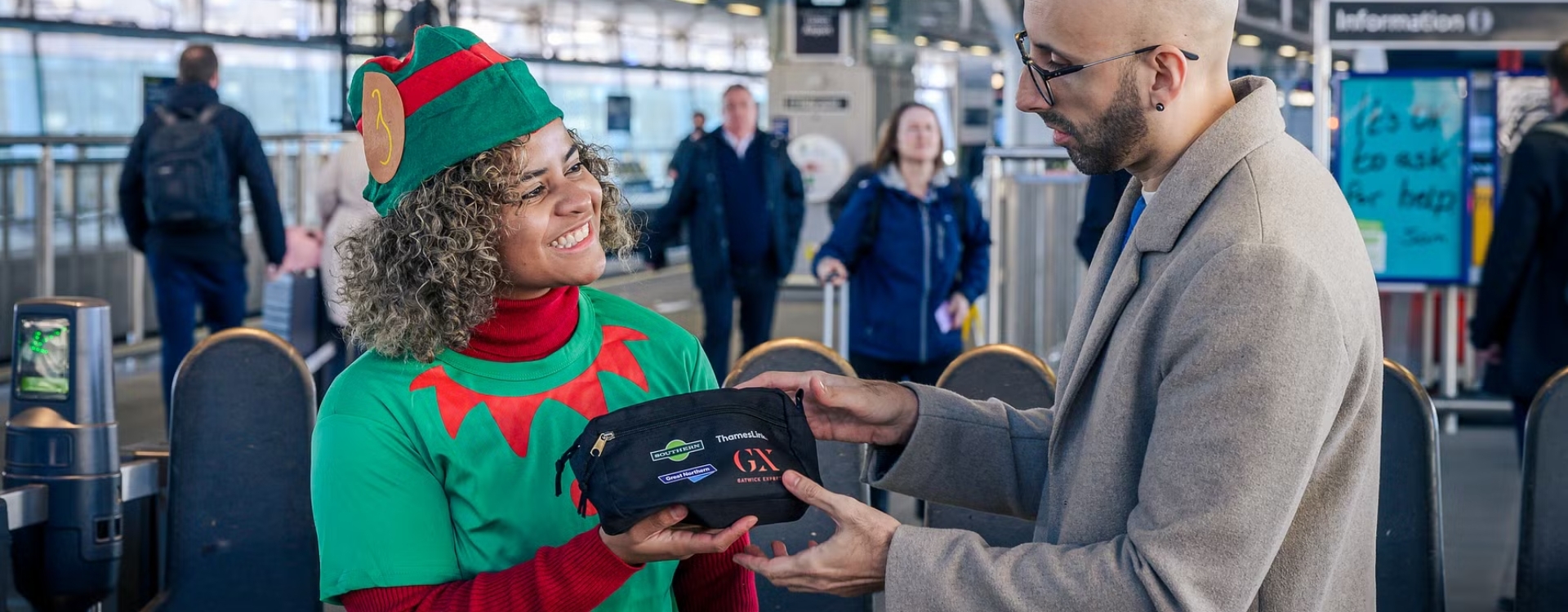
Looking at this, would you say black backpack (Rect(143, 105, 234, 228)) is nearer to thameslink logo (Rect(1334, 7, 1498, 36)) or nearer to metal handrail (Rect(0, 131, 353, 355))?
metal handrail (Rect(0, 131, 353, 355))

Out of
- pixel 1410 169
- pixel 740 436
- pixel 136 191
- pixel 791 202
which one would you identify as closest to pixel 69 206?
pixel 136 191

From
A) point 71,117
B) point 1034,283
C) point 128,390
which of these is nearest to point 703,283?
point 1034,283

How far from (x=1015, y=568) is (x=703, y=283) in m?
6.15

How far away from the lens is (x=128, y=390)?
29.1ft

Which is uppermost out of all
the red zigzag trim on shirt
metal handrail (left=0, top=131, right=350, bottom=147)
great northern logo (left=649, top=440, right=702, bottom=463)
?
metal handrail (left=0, top=131, right=350, bottom=147)

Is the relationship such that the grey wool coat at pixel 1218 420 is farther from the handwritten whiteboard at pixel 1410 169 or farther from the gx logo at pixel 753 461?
the handwritten whiteboard at pixel 1410 169

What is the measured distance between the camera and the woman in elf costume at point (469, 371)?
1.80 metres

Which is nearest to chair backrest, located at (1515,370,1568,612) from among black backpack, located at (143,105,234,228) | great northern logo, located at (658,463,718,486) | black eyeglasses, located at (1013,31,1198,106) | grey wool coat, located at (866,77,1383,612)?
grey wool coat, located at (866,77,1383,612)

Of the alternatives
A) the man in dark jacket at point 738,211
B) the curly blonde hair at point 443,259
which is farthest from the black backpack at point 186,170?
the curly blonde hair at point 443,259

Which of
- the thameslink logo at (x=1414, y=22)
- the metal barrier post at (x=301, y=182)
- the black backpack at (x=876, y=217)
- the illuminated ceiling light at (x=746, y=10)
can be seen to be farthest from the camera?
the illuminated ceiling light at (x=746, y=10)

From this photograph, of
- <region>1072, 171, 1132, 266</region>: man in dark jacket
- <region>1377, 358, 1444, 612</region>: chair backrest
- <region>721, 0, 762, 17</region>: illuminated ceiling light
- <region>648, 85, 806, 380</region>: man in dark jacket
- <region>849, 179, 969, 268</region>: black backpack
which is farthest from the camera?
<region>721, 0, 762, 17</region>: illuminated ceiling light

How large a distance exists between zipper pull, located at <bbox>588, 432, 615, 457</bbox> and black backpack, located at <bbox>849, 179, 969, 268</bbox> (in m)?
4.17

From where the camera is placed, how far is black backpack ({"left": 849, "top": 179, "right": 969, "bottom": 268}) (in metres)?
5.89

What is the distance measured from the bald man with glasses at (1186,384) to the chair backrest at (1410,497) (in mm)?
1542
